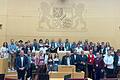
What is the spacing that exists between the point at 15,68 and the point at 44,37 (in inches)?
378

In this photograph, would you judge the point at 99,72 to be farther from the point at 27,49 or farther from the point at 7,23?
the point at 7,23

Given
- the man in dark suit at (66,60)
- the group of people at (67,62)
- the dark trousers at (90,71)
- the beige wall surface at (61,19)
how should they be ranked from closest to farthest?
the group of people at (67,62)
the man in dark suit at (66,60)
the dark trousers at (90,71)
the beige wall surface at (61,19)

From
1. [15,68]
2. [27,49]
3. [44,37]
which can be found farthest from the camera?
[44,37]

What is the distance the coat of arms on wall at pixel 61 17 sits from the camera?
26.5 m

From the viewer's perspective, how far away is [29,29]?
26.6 metres

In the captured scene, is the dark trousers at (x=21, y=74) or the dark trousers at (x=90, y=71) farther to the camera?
the dark trousers at (x=90, y=71)

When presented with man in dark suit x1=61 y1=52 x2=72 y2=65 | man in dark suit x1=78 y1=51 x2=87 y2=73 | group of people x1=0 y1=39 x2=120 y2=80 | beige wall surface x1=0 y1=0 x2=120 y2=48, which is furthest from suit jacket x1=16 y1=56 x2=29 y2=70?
beige wall surface x1=0 y1=0 x2=120 y2=48

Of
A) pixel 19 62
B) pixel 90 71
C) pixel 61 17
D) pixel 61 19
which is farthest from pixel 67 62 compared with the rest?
pixel 61 17

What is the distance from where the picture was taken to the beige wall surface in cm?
2652

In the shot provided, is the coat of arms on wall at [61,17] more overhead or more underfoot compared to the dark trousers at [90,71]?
more overhead

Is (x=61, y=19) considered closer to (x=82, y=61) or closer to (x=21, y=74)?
(x=82, y=61)

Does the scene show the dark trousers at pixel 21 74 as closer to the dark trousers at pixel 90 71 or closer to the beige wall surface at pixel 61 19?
the dark trousers at pixel 90 71

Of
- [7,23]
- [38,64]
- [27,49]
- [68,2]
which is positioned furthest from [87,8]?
[38,64]

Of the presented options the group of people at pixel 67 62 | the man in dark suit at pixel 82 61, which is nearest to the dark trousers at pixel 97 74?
the group of people at pixel 67 62
